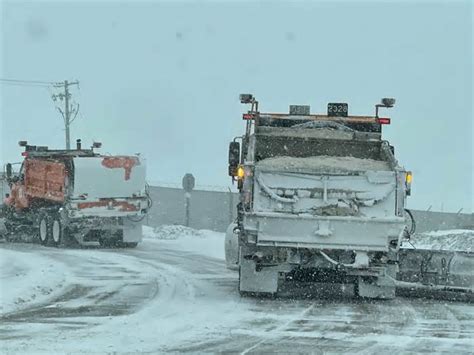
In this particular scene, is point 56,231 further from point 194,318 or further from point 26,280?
point 194,318

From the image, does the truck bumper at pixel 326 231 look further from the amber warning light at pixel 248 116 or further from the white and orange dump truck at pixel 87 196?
the white and orange dump truck at pixel 87 196

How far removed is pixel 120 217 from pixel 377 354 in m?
17.5

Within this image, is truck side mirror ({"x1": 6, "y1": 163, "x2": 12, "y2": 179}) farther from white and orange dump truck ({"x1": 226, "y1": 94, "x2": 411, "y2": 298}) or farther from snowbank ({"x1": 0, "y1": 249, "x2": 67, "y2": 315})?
white and orange dump truck ({"x1": 226, "y1": 94, "x2": 411, "y2": 298})

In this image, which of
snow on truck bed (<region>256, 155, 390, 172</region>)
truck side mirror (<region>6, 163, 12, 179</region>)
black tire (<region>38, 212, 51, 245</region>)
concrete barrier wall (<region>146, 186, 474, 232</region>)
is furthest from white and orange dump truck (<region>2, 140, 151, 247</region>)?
snow on truck bed (<region>256, 155, 390, 172</region>)

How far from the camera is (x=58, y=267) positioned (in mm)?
18625

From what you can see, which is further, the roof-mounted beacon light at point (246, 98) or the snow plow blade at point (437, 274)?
the roof-mounted beacon light at point (246, 98)

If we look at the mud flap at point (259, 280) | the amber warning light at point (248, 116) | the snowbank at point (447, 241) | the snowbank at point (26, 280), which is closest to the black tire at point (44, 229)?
the snowbank at point (26, 280)

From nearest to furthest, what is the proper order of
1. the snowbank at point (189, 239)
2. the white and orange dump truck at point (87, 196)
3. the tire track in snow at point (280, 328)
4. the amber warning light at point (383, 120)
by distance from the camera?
the tire track in snow at point (280, 328)
the amber warning light at point (383, 120)
the white and orange dump truck at point (87, 196)
the snowbank at point (189, 239)

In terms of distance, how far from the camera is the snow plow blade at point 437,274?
44.9 ft

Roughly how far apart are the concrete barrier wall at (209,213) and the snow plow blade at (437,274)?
13567mm

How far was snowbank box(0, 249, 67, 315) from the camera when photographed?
12.9 meters

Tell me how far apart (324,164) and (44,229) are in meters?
15.8

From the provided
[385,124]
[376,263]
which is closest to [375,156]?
[385,124]

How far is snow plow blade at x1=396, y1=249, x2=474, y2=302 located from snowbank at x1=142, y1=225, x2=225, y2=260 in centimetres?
1003
